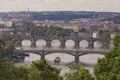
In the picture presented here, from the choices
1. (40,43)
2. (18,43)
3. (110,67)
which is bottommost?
(40,43)

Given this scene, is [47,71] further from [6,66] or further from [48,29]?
[48,29]

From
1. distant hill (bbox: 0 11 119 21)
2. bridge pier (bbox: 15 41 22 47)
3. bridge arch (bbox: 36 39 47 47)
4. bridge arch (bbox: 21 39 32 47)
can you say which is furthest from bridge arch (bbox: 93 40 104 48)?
distant hill (bbox: 0 11 119 21)

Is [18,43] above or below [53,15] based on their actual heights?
above

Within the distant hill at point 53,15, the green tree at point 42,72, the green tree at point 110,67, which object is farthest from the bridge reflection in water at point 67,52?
the distant hill at point 53,15

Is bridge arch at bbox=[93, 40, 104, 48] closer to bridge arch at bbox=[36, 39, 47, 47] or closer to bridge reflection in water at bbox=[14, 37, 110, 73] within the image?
bridge reflection in water at bbox=[14, 37, 110, 73]

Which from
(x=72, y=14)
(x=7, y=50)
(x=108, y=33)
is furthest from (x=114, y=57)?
(x=72, y=14)

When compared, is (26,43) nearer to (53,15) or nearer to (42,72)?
(42,72)

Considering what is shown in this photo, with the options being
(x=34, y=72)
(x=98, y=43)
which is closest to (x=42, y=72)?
(x=34, y=72)

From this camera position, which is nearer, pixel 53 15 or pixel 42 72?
pixel 42 72

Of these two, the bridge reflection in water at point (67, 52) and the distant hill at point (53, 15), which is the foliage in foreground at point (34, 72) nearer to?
the bridge reflection in water at point (67, 52)
